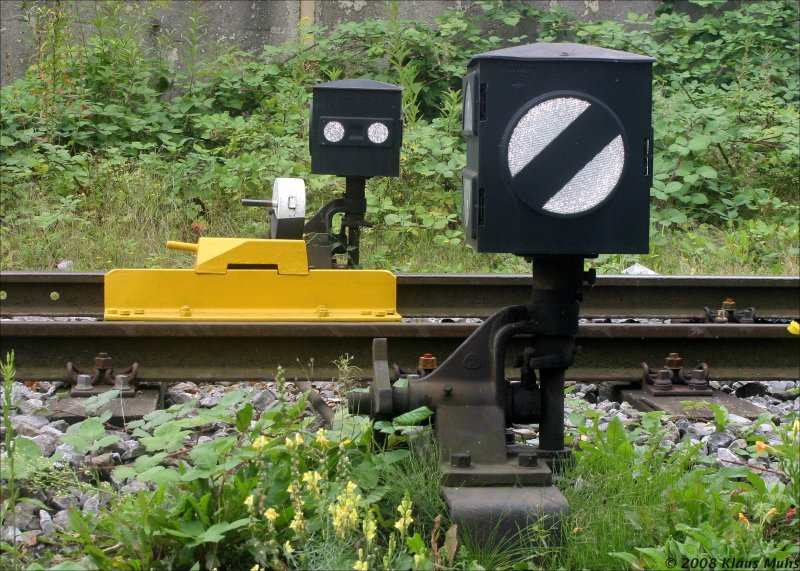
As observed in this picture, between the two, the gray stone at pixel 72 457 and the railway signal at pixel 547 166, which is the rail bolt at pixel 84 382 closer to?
the gray stone at pixel 72 457

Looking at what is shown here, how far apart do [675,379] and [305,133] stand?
5758 millimetres

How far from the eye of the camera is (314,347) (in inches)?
180

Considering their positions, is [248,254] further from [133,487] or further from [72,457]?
[133,487]

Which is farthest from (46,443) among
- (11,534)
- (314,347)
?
(314,347)

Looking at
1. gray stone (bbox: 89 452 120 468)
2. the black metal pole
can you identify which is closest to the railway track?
gray stone (bbox: 89 452 120 468)

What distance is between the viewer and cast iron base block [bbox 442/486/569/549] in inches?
97.6

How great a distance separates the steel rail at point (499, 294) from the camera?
5414 millimetres

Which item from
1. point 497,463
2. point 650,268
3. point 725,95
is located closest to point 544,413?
point 497,463

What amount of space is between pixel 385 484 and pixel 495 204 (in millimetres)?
808

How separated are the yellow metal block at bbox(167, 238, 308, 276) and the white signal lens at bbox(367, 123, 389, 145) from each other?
1.09 metres

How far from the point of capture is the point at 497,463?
2.75 m

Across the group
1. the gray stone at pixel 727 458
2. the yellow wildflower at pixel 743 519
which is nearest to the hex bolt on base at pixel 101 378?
the gray stone at pixel 727 458

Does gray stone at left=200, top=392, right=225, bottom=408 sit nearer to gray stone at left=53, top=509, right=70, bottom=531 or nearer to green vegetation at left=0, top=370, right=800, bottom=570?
green vegetation at left=0, top=370, right=800, bottom=570

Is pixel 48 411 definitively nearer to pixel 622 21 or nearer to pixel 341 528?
pixel 341 528
